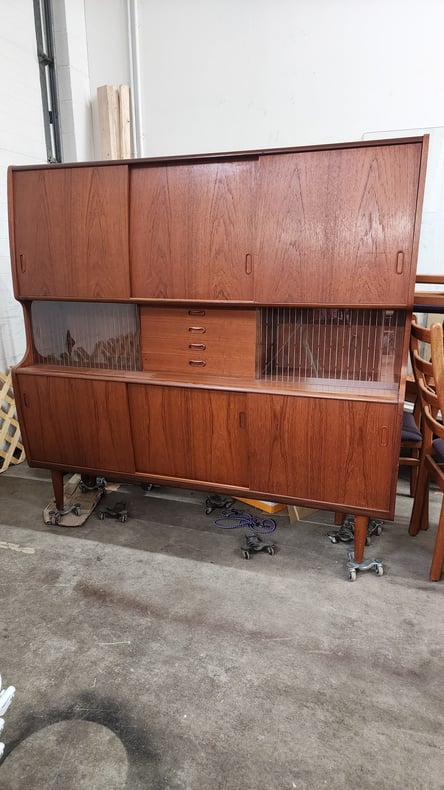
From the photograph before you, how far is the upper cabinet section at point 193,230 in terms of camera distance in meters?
1.93

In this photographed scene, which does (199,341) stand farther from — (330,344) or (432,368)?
(432,368)

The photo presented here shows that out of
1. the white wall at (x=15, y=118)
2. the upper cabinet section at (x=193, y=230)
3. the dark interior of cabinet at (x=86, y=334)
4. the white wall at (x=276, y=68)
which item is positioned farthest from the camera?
the white wall at (x=15, y=118)

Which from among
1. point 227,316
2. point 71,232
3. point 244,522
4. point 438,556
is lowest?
point 244,522

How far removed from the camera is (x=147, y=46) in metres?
3.09

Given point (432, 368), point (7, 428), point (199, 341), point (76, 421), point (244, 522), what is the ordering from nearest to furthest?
point (432, 368) < point (199, 341) < point (76, 421) < point (244, 522) < point (7, 428)

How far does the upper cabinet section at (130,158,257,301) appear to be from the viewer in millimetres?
1935

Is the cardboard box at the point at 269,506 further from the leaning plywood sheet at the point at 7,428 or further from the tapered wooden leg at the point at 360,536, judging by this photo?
the leaning plywood sheet at the point at 7,428

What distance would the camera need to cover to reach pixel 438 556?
1.92 metres

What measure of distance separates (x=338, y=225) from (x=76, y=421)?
1.46 metres

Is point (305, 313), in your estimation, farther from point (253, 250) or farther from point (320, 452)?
point (320, 452)

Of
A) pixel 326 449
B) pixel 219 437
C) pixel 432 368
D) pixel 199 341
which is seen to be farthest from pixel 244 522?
pixel 432 368

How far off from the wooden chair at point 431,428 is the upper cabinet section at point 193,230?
724 millimetres

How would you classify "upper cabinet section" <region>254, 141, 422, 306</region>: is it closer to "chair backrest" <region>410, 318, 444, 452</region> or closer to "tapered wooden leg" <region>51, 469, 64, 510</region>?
"chair backrest" <region>410, 318, 444, 452</region>

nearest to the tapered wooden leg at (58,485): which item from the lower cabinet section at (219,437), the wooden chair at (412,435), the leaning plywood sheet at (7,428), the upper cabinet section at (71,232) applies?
the lower cabinet section at (219,437)
